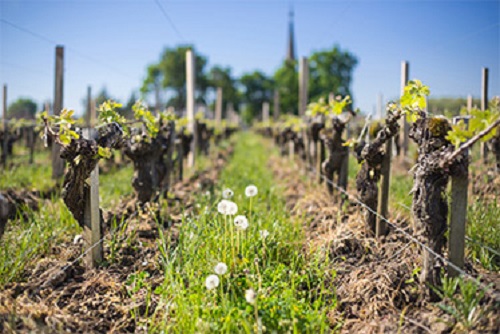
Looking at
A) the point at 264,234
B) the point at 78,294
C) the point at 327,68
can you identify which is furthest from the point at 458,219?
the point at 327,68

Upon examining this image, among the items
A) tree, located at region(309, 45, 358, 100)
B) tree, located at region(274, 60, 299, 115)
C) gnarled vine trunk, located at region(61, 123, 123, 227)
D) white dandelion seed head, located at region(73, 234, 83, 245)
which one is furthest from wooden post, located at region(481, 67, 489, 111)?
tree, located at region(274, 60, 299, 115)

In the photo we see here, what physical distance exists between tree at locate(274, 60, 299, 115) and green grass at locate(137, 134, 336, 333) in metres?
49.1

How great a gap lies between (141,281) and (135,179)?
217 centimetres

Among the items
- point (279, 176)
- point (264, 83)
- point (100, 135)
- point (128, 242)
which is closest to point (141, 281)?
point (128, 242)

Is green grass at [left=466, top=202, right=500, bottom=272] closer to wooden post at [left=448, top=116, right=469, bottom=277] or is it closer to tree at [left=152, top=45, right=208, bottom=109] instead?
wooden post at [left=448, top=116, right=469, bottom=277]

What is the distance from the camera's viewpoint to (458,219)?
2494mm

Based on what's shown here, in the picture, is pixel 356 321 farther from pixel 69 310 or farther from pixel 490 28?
pixel 490 28

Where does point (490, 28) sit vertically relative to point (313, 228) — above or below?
above

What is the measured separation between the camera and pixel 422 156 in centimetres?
280

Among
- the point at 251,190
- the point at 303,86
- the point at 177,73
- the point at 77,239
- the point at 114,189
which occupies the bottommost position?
the point at 77,239

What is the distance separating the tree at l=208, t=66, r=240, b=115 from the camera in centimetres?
6936

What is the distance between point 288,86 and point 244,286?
184ft

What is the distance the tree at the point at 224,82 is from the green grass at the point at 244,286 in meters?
66.4

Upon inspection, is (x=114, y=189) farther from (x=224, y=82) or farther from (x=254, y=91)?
(x=254, y=91)
